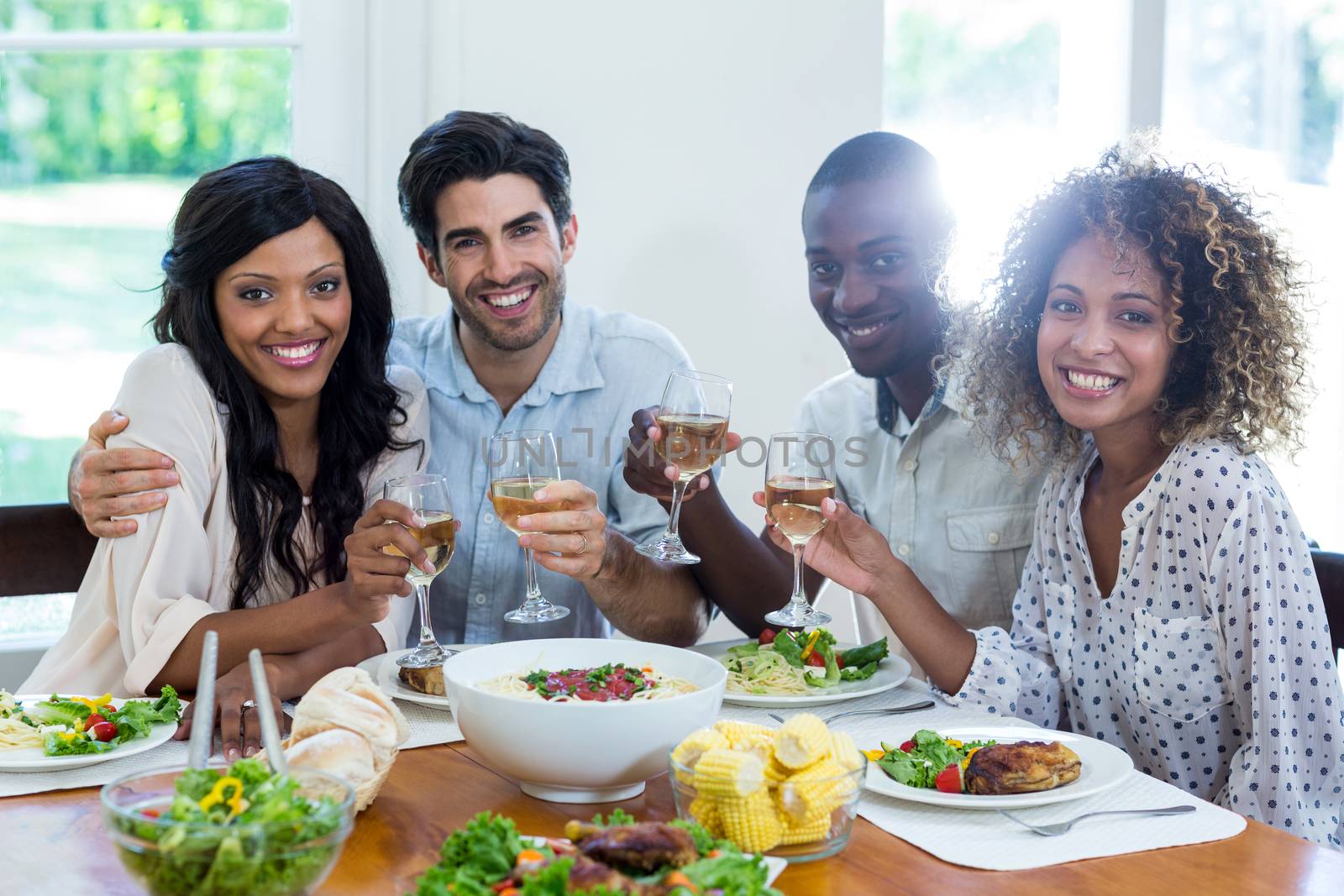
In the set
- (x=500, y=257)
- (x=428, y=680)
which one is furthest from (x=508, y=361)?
(x=428, y=680)

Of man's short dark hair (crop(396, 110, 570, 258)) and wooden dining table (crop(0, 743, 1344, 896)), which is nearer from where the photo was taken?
wooden dining table (crop(0, 743, 1344, 896))

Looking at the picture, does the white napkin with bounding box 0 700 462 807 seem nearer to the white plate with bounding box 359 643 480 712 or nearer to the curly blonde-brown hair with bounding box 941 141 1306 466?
the white plate with bounding box 359 643 480 712

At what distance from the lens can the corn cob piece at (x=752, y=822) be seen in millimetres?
1206

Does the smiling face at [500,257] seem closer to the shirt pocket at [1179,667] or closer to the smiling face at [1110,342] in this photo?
the smiling face at [1110,342]

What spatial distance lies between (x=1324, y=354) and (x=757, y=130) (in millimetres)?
2126

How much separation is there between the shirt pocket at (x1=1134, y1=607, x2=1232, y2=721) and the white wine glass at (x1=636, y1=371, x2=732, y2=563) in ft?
2.32

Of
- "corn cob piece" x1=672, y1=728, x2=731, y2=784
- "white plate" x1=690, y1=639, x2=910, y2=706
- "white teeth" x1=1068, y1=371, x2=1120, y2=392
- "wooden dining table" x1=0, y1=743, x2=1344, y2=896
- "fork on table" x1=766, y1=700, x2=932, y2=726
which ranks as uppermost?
"white teeth" x1=1068, y1=371, x2=1120, y2=392

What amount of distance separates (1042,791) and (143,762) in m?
1.04

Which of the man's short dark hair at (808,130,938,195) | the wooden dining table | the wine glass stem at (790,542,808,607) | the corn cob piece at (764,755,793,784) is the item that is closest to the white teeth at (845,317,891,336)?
the man's short dark hair at (808,130,938,195)

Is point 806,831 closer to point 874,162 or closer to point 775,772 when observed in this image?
point 775,772

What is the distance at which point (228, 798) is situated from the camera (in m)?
1.04

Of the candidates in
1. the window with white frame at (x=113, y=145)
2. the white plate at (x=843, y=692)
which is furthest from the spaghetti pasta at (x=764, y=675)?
the window with white frame at (x=113, y=145)

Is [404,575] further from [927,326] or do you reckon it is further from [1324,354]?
[1324,354]

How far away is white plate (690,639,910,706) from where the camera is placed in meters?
1.74
